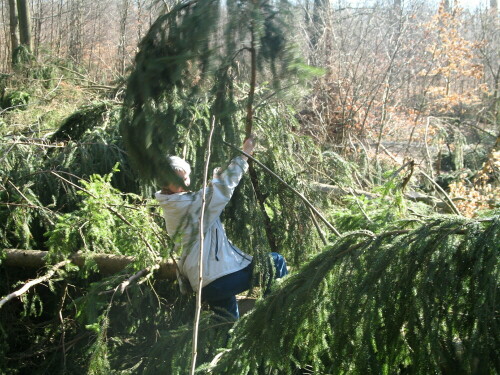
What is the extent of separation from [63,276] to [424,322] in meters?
3.48

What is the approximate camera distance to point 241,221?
13.8 ft

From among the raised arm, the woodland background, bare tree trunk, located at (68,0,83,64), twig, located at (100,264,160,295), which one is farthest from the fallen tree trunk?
bare tree trunk, located at (68,0,83,64)

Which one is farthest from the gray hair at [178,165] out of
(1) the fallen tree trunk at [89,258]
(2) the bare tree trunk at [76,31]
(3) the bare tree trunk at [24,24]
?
(2) the bare tree trunk at [76,31]

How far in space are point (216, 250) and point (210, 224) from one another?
0.20 m

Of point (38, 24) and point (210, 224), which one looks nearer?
point (210, 224)

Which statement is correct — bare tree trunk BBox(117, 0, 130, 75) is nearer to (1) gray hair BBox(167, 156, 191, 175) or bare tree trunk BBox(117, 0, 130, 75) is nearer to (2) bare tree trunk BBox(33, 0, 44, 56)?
(2) bare tree trunk BBox(33, 0, 44, 56)

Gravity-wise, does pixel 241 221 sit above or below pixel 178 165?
below

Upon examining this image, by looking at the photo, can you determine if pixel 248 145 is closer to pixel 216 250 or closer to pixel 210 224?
pixel 210 224

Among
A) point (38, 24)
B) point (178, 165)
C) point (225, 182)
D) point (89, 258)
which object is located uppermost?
point (38, 24)

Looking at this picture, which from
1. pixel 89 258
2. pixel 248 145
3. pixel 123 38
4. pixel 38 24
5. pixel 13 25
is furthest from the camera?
pixel 38 24

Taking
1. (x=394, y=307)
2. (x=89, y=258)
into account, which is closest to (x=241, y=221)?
(x=89, y=258)

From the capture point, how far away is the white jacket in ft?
10.9

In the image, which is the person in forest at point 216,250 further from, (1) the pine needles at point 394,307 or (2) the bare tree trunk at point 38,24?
(2) the bare tree trunk at point 38,24

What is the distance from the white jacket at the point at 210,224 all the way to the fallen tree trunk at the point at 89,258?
1.62ft
